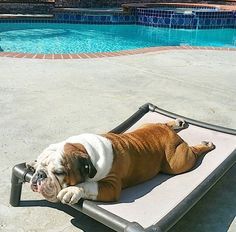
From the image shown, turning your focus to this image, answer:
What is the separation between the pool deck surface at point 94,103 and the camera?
293 cm

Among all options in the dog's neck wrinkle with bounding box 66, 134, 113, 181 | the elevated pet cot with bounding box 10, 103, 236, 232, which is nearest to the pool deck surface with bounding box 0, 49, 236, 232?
the elevated pet cot with bounding box 10, 103, 236, 232

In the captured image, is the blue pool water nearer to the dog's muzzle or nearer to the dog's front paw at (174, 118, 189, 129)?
the dog's front paw at (174, 118, 189, 129)

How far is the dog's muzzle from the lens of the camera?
2.41m

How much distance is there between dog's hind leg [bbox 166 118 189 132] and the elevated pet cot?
5.3 inches

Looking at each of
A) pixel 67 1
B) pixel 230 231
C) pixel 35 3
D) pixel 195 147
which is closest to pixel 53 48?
pixel 35 3

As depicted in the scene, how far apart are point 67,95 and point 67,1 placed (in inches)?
526

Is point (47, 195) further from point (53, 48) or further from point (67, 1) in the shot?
point (67, 1)

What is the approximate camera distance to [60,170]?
93.4 inches

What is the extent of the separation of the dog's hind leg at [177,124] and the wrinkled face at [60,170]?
1.55 meters

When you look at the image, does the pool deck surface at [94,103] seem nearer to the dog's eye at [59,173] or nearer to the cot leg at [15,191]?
the cot leg at [15,191]

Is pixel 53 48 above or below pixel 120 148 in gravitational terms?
below

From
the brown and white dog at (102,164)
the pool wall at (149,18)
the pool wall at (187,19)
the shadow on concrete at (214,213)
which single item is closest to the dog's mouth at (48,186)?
the brown and white dog at (102,164)

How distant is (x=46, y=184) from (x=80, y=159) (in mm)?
261

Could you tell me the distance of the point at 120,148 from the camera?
2.70m
